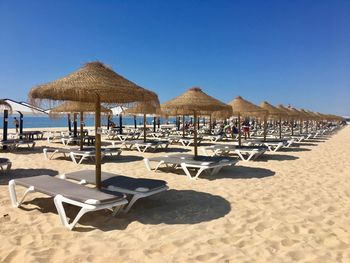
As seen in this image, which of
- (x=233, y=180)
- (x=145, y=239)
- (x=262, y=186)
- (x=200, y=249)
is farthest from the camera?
(x=233, y=180)

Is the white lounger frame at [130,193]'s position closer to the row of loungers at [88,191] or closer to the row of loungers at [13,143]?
the row of loungers at [88,191]

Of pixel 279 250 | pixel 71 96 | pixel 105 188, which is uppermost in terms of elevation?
pixel 71 96

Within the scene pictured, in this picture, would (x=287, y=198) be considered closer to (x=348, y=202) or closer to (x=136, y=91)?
(x=348, y=202)

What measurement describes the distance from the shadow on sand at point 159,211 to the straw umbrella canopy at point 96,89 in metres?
0.63

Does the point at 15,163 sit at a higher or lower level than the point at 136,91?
lower

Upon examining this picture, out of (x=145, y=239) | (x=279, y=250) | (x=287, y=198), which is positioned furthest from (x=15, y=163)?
(x=279, y=250)

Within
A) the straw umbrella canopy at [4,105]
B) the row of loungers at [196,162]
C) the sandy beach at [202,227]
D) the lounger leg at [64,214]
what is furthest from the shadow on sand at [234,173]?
the straw umbrella canopy at [4,105]

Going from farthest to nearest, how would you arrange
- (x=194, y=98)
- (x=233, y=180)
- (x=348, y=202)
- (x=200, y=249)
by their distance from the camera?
1. (x=194, y=98)
2. (x=233, y=180)
3. (x=348, y=202)
4. (x=200, y=249)

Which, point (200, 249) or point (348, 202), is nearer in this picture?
point (200, 249)

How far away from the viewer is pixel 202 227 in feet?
12.5

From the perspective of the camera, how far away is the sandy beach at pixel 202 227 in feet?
10.1

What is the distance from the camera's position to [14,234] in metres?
3.51

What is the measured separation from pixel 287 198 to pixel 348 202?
2.97 ft

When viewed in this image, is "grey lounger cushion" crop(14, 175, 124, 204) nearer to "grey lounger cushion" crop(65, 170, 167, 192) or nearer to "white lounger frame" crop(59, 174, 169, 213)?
"white lounger frame" crop(59, 174, 169, 213)
